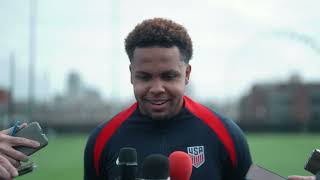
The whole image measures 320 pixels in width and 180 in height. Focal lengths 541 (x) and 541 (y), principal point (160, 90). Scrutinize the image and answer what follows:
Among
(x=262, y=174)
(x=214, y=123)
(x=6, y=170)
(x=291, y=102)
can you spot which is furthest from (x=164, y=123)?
(x=291, y=102)

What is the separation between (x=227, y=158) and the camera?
299cm

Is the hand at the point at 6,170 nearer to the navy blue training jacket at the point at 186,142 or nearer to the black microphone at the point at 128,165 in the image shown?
the black microphone at the point at 128,165

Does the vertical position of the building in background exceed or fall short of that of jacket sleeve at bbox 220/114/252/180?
it falls short

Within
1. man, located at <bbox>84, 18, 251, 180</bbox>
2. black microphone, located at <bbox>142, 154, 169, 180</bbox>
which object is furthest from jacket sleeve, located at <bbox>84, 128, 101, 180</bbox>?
black microphone, located at <bbox>142, 154, 169, 180</bbox>

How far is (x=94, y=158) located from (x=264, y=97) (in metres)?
65.7

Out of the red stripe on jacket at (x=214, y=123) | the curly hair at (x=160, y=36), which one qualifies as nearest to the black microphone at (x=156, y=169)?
the curly hair at (x=160, y=36)

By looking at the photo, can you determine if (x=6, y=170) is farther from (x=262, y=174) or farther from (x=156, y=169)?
(x=262, y=174)

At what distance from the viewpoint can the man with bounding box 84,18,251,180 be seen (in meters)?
2.73

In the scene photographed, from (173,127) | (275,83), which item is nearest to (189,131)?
(173,127)

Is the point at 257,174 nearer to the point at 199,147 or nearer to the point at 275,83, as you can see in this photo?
the point at 199,147

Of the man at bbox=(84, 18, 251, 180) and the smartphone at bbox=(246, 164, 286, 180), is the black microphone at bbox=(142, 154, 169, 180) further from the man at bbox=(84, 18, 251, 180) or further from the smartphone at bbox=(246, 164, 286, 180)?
the man at bbox=(84, 18, 251, 180)

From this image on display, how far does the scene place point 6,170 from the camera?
2.17 m

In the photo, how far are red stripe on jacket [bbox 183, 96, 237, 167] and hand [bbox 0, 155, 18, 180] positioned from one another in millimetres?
1194

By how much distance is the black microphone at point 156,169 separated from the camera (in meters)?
2.01
